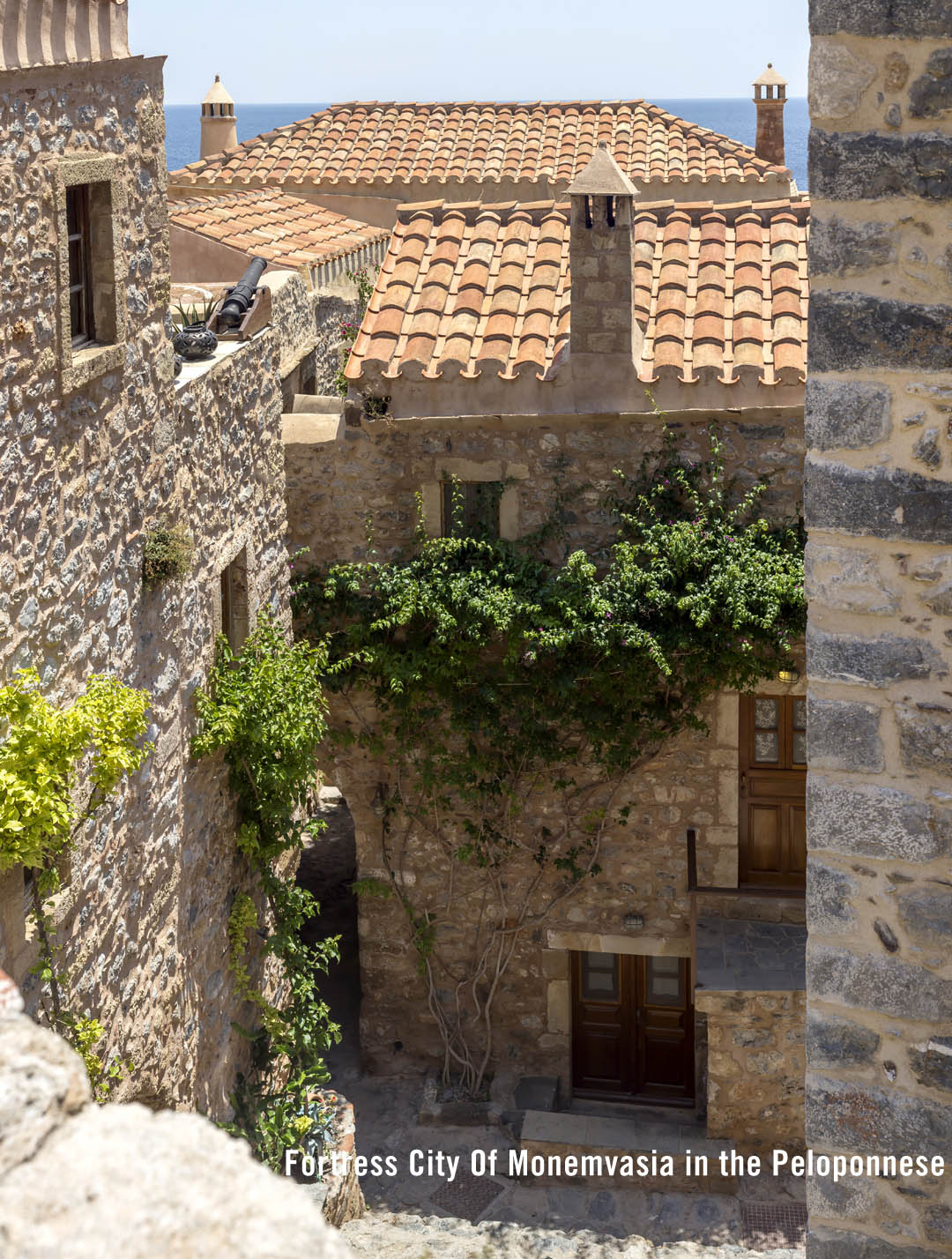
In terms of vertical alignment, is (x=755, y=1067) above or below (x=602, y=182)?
below

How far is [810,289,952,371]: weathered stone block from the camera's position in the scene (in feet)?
11.9

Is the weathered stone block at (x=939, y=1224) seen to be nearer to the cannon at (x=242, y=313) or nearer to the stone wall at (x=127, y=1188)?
the stone wall at (x=127, y=1188)

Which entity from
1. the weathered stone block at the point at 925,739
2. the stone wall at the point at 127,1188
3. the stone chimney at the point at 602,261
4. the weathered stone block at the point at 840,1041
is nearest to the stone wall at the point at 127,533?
the stone chimney at the point at 602,261

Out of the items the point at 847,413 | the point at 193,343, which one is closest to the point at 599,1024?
the point at 193,343

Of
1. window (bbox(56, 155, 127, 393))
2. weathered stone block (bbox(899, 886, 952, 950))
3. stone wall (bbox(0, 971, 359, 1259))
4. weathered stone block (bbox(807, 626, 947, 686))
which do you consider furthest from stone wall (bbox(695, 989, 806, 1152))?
stone wall (bbox(0, 971, 359, 1259))

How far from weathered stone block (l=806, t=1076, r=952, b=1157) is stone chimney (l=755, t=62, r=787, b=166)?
698 inches

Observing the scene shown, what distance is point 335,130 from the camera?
19.7 meters

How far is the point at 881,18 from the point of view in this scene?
3.54m

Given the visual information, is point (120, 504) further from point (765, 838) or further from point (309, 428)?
point (765, 838)

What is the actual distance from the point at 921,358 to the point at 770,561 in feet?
21.5

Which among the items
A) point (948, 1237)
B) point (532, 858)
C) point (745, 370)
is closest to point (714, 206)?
point (745, 370)

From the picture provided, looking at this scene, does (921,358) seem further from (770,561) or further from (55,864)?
(770,561)

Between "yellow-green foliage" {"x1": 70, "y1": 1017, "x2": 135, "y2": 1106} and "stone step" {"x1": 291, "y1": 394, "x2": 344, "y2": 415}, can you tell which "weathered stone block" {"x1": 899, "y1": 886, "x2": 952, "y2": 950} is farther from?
"stone step" {"x1": 291, "y1": 394, "x2": 344, "y2": 415}

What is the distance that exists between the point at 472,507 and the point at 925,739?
7.14m
